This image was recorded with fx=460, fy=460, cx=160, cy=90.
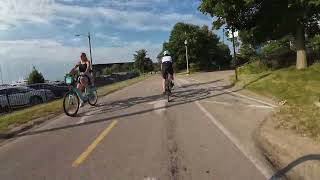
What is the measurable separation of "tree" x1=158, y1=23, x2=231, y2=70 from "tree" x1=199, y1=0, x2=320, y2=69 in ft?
152

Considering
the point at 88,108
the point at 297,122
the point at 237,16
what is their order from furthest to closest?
the point at 237,16, the point at 88,108, the point at 297,122

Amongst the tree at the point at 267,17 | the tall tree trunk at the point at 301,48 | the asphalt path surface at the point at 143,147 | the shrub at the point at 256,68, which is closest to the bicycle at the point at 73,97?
the asphalt path surface at the point at 143,147

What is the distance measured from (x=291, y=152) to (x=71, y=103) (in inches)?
340

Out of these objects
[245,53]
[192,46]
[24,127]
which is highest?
[192,46]

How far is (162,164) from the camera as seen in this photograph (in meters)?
7.46

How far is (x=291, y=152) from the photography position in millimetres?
7996

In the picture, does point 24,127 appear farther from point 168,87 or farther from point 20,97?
point 20,97

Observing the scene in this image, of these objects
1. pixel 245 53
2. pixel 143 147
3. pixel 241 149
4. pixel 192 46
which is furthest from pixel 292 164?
pixel 192 46

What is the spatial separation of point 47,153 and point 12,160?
0.69 meters

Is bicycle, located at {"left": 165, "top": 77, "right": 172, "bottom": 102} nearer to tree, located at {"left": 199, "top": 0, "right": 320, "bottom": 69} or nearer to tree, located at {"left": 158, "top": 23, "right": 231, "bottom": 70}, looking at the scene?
tree, located at {"left": 199, "top": 0, "right": 320, "bottom": 69}

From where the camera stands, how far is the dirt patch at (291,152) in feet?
22.1

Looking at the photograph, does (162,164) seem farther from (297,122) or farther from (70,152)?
(297,122)

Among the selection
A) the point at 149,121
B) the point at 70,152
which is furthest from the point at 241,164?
the point at 149,121

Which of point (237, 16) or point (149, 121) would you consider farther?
point (237, 16)
